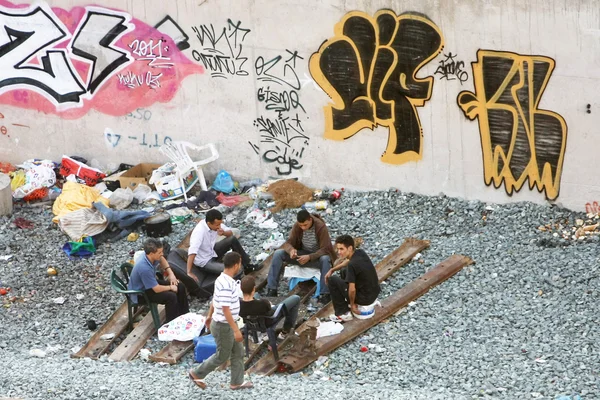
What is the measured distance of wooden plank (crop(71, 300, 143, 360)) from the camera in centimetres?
1285

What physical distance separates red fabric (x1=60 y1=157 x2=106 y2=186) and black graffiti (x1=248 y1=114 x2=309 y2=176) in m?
2.91

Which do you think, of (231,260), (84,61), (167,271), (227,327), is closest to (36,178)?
(84,61)

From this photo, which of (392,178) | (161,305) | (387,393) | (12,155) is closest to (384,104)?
(392,178)

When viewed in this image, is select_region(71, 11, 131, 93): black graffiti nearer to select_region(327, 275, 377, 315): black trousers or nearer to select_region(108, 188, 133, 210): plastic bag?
select_region(108, 188, 133, 210): plastic bag

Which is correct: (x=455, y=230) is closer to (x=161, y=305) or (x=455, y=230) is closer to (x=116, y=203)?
(x=161, y=305)

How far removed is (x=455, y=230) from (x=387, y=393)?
4353mm

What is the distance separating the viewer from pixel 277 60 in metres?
16.1

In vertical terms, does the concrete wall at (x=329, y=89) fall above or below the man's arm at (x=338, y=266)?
above

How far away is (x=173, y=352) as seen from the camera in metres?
12.5

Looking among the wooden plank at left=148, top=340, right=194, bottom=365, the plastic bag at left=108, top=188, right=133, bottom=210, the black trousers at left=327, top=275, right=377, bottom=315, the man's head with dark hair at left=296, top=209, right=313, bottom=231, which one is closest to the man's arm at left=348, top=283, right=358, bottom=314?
the black trousers at left=327, top=275, right=377, bottom=315

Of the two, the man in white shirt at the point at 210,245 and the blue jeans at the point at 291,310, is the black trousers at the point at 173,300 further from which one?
the blue jeans at the point at 291,310

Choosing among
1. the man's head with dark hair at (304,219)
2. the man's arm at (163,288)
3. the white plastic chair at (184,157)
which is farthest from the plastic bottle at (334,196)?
the man's arm at (163,288)

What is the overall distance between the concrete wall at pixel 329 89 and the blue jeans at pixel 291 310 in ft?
13.3

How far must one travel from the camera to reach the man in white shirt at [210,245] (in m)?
13.4
